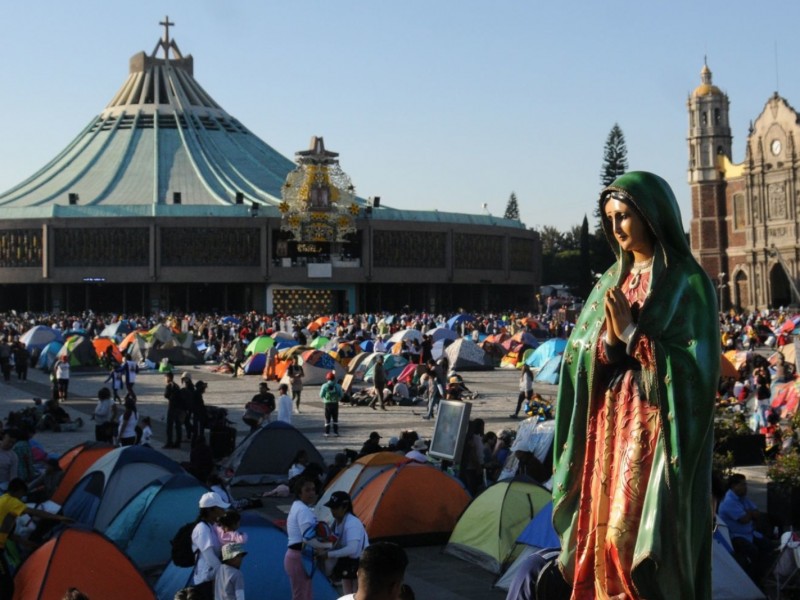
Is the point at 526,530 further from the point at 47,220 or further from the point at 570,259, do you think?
the point at 570,259

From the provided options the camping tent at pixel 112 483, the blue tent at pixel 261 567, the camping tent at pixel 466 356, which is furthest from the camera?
the camping tent at pixel 466 356

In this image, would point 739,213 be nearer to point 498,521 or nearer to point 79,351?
point 79,351

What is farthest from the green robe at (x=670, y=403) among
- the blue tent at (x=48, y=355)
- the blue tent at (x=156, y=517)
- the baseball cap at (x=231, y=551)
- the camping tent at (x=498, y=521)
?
the blue tent at (x=48, y=355)

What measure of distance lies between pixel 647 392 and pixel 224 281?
59585 millimetres

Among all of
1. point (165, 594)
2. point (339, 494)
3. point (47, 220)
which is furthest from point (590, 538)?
point (47, 220)

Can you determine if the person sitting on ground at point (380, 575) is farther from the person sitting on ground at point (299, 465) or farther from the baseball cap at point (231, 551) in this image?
the person sitting on ground at point (299, 465)

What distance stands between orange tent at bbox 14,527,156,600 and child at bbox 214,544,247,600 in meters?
1.49

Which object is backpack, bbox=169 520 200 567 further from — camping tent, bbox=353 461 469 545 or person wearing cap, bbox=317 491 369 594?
camping tent, bbox=353 461 469 545

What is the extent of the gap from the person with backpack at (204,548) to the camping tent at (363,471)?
3.54 metres

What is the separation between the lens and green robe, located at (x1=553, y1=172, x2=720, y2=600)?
13.5 ft

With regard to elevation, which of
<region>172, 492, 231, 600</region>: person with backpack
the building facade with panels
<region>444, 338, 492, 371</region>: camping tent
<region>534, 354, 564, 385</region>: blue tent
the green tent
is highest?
the building facade with panels

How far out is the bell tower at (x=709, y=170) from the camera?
7206 centimetres

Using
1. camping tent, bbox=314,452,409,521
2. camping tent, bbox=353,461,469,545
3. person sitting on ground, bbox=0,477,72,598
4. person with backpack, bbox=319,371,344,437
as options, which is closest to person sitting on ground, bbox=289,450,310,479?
camping tent, bbox=314,452,409,521

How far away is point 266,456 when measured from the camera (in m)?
15.0
